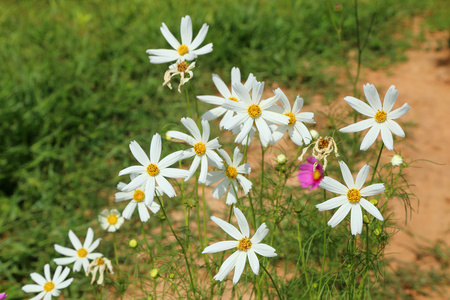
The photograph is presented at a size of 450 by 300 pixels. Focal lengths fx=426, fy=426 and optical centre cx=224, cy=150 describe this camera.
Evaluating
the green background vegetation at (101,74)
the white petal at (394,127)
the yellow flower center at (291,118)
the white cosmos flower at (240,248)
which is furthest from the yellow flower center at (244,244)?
the green background vegetation at (101,74)

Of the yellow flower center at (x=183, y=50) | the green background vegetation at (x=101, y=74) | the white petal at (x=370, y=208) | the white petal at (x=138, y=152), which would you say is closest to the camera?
the white petal at (x=370, y=208)

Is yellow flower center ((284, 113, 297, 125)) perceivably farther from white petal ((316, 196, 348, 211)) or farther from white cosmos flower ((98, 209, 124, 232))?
white cosmos flower ((98, 209, 124, 232))

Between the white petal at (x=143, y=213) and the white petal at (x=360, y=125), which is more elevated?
the white petal at (x=360, y=125)

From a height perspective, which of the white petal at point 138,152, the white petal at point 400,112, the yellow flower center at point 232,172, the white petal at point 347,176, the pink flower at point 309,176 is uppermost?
the white petal at point 400,112

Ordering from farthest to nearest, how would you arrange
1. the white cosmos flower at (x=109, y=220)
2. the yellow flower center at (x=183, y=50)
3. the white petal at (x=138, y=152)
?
the white cosmos flower at (x=109, y=220), the yellow flower center at (x=183, y=50), the white petal at (x=138, y=152)

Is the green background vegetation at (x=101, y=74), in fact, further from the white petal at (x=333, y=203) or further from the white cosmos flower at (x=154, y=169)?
the white petal at (x=333, y=203)

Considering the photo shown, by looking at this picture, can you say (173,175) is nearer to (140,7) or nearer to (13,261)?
(13,261)
